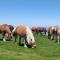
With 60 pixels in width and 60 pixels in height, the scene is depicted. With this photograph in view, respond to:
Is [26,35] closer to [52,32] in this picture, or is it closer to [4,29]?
[4,29]

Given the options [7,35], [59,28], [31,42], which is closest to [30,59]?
[31,42]

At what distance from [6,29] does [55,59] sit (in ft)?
53.2

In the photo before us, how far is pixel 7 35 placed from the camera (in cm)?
3381

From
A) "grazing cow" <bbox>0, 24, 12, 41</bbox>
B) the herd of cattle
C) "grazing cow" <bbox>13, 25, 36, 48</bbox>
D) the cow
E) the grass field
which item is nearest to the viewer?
the grass field

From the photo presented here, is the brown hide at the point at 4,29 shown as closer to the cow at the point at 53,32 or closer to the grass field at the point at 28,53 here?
the cow at the point at 53,32

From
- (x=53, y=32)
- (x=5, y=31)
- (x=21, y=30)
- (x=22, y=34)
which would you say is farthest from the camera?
(x=53, y=32)

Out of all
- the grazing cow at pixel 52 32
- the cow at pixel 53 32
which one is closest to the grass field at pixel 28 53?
the cow at pixel 53 32

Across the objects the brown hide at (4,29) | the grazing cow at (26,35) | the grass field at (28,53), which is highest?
the brown hide at (4,29)

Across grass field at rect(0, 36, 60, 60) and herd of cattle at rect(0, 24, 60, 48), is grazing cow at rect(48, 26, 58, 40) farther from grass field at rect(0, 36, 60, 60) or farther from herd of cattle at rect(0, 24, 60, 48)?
grass field at rect(0, 36, 60, 60)

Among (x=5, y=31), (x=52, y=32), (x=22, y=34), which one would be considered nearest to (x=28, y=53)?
(x=22, y=34)

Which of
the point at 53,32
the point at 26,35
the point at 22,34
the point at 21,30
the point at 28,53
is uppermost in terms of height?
the point at 21,30

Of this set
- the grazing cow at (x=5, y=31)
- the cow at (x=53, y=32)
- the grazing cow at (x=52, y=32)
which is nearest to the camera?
the grazing cow at (x=5, y=31)

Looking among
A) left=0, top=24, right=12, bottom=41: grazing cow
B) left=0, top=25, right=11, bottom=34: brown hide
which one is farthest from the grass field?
left=0, top=25, right=11, bottom=34: brown hide

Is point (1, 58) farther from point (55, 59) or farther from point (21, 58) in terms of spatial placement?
point (55, 59)
